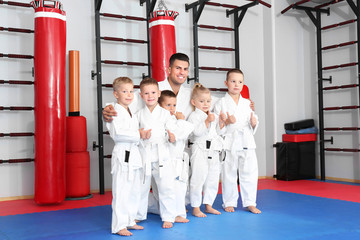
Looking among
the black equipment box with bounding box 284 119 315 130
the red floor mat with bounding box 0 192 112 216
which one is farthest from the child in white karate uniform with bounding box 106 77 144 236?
the black equipment box with bounding box 284 119 315 130

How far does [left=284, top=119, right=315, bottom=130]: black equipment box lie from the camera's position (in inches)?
A: 238

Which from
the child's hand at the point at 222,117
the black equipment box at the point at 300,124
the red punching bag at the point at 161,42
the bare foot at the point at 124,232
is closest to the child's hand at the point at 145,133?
the bare foot at the point at 124,232

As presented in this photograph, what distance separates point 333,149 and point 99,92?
3.29 m

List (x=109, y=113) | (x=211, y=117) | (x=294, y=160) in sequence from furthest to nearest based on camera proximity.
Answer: (x=294, y=160)
(x=211, y=117)
(x=109, y=113)

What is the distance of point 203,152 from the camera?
3.60m

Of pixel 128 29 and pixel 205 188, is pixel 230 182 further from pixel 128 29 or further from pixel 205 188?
pixel 128 29

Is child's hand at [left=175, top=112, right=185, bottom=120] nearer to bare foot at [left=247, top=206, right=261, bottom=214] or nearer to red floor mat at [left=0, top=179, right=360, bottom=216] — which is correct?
bare foot at [left=247, top=206, right=261, bottom=214]

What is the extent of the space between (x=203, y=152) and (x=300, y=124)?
295 centimetres

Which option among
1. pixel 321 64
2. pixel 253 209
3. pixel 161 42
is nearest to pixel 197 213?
pixel 253 209

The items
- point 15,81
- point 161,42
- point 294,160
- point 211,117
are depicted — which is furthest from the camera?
point 294,160

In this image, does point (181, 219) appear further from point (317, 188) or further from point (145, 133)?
point (317, 188)

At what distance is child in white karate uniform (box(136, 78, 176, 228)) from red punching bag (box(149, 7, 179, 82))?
1.53 meters

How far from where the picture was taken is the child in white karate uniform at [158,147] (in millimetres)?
3211

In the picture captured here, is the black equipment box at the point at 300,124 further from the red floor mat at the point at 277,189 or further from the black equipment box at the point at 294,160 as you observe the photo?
the red floor mat at the point at 277,189
